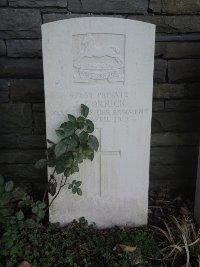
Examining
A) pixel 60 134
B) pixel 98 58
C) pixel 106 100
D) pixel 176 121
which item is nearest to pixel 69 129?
pixel 60 134

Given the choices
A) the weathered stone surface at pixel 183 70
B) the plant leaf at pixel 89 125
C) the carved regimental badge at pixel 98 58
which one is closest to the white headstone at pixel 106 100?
the carved regimental badge at pixel 98 58

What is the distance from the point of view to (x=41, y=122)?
253cm

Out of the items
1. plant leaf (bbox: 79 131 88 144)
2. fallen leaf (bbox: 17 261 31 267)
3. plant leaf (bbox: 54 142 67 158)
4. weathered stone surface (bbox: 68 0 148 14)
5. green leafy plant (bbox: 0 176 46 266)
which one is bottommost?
fallen leaf (bbox: 17 261 31 267)

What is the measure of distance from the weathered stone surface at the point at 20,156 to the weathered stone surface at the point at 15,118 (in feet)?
0.54

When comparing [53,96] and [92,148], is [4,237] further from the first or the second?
[53,96]

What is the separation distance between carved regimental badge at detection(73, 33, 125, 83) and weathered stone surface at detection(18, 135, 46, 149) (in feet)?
2.34

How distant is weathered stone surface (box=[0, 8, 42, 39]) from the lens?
7.43ft

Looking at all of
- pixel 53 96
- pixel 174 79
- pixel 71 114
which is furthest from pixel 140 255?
pixel 174 79

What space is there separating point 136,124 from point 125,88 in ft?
0.78

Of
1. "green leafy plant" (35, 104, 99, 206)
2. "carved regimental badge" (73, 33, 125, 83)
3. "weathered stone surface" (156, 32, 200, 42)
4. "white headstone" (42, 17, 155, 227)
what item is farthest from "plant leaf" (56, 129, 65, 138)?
"weathered stone surface" (156, 32, 200, 42)

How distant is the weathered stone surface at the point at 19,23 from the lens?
89.1 inches

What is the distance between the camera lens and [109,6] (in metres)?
2.31

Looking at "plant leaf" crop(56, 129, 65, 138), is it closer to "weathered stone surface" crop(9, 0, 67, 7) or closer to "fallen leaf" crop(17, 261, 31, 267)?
"fallen leaf" crop(17, 261, 31, 267)

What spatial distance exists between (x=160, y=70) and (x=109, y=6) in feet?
1.84
